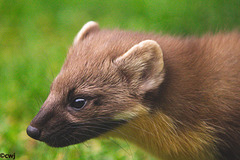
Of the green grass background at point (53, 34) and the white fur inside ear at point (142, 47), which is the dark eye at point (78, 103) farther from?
the green grass background at point (53, 34)

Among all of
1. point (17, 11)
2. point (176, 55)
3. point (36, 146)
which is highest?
point (176, 55)

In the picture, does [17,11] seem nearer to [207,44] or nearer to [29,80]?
[29,80]

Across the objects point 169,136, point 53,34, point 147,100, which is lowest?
point 53,34

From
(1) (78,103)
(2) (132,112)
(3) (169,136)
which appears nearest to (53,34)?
(1) (78,103)

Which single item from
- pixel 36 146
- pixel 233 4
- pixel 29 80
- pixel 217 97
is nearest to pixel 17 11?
pixel 29 80

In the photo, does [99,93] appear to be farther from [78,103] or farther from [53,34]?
[53,34]
